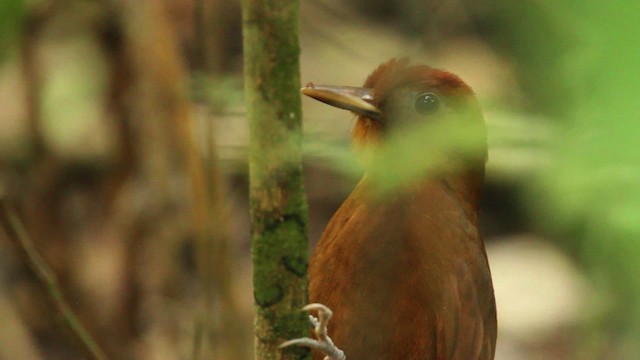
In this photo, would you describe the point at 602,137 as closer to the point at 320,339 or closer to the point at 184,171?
the point at 320,339

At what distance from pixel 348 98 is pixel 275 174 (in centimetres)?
76

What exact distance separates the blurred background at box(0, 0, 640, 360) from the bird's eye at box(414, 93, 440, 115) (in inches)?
4.9

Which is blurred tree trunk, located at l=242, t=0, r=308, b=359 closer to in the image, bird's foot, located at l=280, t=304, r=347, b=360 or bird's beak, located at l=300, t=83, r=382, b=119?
bird's foot, located at l=280, t=304, r=347, b=360

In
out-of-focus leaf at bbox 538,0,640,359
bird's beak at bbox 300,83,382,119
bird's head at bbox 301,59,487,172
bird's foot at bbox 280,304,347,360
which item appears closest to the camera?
out-of-focus leaf at bbox 538,0,640,359

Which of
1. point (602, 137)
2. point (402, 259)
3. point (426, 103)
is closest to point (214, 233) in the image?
point (402, 259)

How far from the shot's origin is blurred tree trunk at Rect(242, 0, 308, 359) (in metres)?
0.99

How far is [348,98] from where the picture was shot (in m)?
1.79

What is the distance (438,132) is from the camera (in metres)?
0.66

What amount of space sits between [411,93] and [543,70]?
1.34m

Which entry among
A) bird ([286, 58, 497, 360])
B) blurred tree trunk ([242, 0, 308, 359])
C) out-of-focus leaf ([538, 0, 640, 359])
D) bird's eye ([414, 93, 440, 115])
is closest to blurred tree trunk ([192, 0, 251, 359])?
bird ([286, 58, 497, 360])

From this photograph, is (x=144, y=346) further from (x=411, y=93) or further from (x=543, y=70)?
(x=543, y=70)

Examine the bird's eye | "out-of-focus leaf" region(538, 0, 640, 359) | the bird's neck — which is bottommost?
the bird's neck

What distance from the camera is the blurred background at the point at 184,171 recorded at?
1.85 meters

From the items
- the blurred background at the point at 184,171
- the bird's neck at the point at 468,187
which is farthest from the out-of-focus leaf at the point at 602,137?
the bird's neck at the point at 468,187
